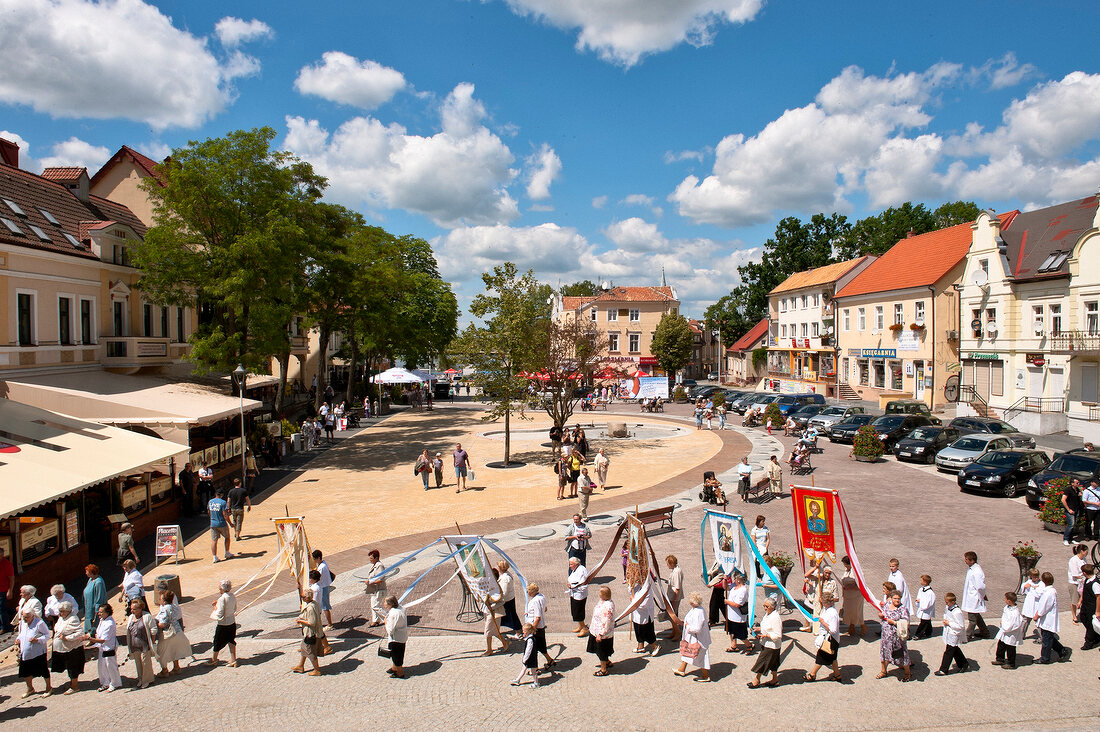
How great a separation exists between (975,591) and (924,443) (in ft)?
57.6

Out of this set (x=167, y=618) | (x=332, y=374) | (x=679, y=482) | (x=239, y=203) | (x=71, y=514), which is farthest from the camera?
(x=332, y=374)

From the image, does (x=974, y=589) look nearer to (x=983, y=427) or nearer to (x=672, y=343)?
(x=983, y=427)

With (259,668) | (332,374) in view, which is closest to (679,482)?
(259,668)

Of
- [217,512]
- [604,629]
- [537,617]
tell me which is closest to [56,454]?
[217,512]

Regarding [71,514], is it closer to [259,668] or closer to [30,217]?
[259,668]

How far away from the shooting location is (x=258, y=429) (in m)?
29.5

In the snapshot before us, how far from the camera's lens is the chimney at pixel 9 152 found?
3081 cm

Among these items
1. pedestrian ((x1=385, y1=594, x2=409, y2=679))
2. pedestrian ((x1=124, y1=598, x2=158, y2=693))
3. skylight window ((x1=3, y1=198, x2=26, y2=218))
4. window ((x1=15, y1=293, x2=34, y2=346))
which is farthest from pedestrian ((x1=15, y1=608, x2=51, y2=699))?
skylight window ((x1=3, y1=198, x2=26, y2=218))

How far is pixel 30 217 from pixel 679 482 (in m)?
25.6

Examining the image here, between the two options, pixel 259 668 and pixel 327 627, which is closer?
pixel 259 668

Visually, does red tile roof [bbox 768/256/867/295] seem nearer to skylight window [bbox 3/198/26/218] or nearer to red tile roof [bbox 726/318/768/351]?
red tile roof [bbox 726/318/768/351]

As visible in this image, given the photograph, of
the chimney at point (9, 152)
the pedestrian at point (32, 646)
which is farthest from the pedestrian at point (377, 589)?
the chimney at point (9, 152)

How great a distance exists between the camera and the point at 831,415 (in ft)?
114

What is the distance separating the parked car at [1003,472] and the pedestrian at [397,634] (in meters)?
18.6
